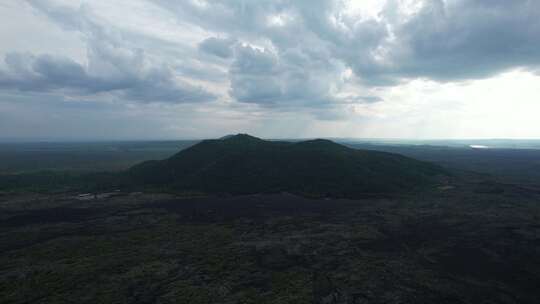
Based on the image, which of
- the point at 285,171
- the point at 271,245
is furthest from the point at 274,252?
the point at 285,171

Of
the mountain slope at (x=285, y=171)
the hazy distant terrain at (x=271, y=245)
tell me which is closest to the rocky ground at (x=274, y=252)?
the hazy distant terrain at (x=271, y=245)

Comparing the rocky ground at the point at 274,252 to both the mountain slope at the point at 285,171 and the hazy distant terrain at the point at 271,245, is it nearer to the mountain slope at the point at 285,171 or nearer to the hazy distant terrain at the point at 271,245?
the hazy distant terrain at the point at 271,245

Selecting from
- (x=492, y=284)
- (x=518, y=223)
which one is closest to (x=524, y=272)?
(x=492, y=284)

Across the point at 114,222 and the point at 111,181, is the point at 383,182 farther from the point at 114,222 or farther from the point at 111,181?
the point at 111,181

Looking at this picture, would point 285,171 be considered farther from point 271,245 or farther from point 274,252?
point 274,252

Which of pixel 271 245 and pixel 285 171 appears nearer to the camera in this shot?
pixel 271 245

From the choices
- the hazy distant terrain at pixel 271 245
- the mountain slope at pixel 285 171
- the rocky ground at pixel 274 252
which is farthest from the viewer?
the mountain slope at pixel 285 171
